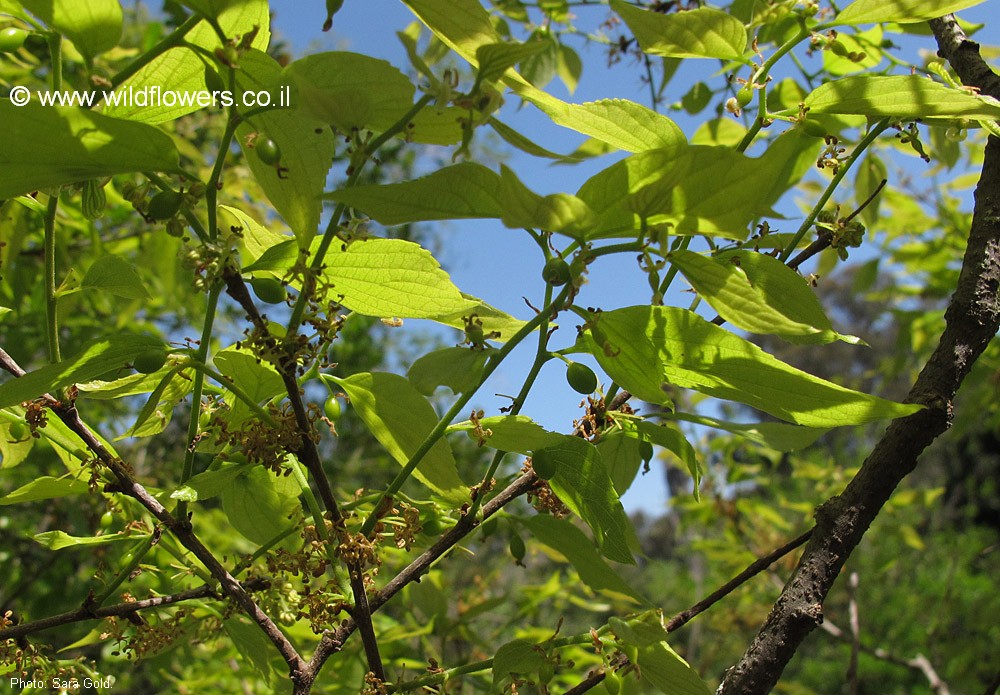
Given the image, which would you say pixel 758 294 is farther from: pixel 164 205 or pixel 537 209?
pixel 164 205

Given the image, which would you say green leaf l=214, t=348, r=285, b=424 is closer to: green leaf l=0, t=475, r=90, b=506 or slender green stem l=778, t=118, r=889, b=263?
green leaf l=0, t=475, r=90, b=506

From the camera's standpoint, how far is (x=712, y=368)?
452 millimetres

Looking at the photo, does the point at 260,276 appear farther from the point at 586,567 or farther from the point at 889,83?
the point at 889,83

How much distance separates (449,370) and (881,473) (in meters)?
0.38

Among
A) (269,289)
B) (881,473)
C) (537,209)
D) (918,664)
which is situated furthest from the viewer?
(918,664)

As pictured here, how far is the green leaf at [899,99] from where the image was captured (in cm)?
49

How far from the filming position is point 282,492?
25.8 inches

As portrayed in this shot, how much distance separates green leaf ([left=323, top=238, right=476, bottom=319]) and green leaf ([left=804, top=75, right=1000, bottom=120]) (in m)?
0.29

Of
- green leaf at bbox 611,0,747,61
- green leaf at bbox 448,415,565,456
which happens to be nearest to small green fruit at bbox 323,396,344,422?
green leaf at bbox 448,415,565,456

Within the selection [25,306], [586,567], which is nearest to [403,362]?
[25,306]

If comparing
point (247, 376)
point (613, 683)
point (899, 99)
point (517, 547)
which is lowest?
point (613, 683)

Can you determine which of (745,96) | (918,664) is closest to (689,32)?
(745,96)

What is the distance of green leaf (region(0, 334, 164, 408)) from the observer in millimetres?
444

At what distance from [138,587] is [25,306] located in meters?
1.08
